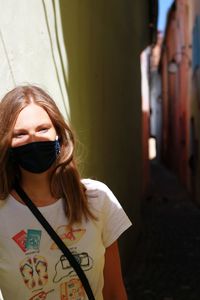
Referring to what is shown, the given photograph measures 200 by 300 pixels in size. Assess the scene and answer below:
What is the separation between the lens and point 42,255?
1.83 meters

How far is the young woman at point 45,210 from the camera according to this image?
5.98ft

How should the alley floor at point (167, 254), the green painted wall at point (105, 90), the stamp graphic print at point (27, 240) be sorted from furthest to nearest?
1. the alley floor at point (167, 254)
2. the green painted wall at point (105, 90)
3. the stamp graphic print at point (27, 240)

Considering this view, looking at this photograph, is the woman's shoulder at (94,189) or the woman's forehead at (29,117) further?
the woman's shoulder at (94,189)

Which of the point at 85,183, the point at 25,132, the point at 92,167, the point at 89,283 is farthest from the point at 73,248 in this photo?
the point at 92,167

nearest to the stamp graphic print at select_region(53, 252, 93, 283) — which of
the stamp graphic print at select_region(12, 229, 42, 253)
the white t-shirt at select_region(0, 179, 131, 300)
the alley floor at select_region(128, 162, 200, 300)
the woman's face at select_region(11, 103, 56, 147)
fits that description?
the white t-shirt at select_region(0, 179, 131, 300)

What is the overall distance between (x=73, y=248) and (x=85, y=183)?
0.96 feet

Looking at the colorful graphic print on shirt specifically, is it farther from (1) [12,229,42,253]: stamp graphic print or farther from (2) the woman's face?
(2) the woman's face

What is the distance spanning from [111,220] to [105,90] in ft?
11.0

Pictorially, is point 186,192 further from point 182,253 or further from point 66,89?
point 66,89

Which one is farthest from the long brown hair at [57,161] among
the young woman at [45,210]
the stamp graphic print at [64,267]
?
the stamp graphic print at [64,267]

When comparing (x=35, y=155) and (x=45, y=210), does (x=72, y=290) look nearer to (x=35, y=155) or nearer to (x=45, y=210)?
(x=45, y=210)

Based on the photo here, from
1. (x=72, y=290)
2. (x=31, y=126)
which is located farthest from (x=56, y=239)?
(x=31, y=126)

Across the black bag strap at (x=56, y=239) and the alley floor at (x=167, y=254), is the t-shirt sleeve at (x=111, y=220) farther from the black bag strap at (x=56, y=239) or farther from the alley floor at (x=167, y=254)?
the alley floor at (x=167, y=254)

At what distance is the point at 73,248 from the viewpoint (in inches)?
73.8
